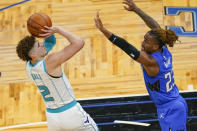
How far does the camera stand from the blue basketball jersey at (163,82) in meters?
4.29

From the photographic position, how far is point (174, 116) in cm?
Result: 432

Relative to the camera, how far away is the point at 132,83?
6418mm

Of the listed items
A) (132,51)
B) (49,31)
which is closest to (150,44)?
(132,51)

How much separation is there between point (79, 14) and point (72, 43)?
3.66 metres

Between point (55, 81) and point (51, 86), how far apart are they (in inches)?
2.9

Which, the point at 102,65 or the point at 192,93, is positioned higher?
the point at 102,65

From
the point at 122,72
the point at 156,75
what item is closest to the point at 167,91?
the point at 156,75

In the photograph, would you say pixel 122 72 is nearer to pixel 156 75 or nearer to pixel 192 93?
pixel 192 93

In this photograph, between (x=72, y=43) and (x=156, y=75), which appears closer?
(x=72, y=43)

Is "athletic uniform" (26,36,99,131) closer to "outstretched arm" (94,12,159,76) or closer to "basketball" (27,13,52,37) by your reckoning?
"basketball" (27,13,52,37)

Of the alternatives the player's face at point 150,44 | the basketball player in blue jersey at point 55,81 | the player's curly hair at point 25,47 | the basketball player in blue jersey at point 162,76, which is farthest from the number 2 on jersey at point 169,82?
the player's curly hair at point 25,47

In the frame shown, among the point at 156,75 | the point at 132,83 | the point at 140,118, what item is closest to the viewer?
the point at 156,75

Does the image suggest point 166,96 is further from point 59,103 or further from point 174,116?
point 59,103

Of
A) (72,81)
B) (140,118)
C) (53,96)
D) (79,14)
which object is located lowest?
(140,118)
